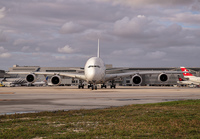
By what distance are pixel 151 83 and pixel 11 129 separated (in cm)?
12202

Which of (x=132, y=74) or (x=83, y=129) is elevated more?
(x=132, y=74)

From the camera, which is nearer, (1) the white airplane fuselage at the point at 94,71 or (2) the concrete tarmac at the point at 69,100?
(2) the concrete tarmac at the point at 69,100

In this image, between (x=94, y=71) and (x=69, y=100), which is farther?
(x=94, y=71)

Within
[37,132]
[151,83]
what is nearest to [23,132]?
[37,132]

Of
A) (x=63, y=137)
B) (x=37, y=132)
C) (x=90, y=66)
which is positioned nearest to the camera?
(x=63, y=137)

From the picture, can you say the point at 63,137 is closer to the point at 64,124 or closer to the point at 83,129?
the point at 83,129

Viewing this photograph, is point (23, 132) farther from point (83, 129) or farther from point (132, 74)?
point (132, 74)

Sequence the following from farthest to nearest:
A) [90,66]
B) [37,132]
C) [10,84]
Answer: [10,84] → [90,66] → [37,132]

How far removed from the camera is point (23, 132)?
746 cm

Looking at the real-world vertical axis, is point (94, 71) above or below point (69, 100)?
above

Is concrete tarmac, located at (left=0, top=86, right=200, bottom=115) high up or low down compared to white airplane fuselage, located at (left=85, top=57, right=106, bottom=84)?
down

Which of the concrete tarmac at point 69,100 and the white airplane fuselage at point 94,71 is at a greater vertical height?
the white airplane fuselage at point 94,71

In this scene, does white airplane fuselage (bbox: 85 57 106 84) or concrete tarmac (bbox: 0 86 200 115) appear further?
Result: white airplane fuselage (bbox: 85 57 106 84)

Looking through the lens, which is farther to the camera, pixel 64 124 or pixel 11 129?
pixel 64 124
